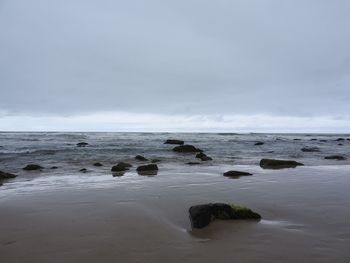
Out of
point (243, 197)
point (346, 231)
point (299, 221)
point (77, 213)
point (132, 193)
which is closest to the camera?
point (346, 231)

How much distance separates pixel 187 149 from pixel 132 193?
787 inches

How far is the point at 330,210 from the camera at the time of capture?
694 cm

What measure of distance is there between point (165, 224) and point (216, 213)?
1048mm

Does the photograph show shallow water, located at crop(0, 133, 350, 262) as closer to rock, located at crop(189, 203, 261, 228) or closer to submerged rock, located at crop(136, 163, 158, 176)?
rock, located at crop(189, 203, 261, 228)

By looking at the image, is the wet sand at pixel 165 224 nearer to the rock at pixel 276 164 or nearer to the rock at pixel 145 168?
the rock at pixel 145 168

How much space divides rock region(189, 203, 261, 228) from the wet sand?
0.18 meters

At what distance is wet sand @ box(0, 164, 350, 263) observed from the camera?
180 inches

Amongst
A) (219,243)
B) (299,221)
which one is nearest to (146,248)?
(219,243)

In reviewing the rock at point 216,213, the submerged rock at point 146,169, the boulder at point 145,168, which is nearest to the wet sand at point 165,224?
the rock at point 216,213

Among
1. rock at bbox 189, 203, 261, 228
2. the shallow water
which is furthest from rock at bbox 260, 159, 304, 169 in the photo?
rock at bbox 189, 203, 261, 228

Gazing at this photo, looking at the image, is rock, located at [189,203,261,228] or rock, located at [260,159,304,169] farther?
rock, located at [260,159,304,169]

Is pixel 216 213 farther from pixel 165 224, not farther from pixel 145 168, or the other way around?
pixel 145 168

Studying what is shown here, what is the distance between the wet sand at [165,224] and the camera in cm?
458

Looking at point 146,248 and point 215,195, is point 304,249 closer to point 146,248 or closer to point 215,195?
point 146,248
